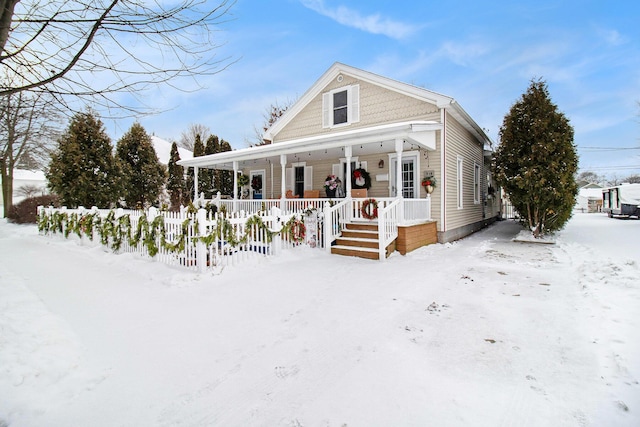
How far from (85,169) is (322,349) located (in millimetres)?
17324

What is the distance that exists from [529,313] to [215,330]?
13.5 feet

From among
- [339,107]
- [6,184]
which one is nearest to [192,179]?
[6,184]

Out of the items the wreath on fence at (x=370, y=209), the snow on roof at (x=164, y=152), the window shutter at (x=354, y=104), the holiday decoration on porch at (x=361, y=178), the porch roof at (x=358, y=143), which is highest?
the snow on roof at (x=164, y=152)

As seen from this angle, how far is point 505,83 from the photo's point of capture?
2267 centimetres

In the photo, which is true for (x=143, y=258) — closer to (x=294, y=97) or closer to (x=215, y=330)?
(x=215, y=330)

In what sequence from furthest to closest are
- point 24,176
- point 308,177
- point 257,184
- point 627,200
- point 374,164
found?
1. point 24,176
2. point 627,200
3. point 257,184
4. point 308,177
5. point 374,164

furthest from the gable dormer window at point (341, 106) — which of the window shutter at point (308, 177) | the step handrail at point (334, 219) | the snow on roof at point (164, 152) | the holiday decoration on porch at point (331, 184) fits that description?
the snow on roof at point (164, 152)

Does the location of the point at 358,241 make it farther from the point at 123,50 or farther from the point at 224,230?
the point at 123,50

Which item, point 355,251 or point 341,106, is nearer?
point 355,251

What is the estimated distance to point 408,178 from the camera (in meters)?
11.4

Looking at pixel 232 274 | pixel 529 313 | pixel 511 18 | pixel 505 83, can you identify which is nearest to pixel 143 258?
pixel 232 274

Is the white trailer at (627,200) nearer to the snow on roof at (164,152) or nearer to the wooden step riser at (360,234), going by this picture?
the wooden step riser at (360,234)

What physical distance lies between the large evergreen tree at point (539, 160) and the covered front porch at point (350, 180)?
9.91 feet

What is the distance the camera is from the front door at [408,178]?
11141 millimetres
